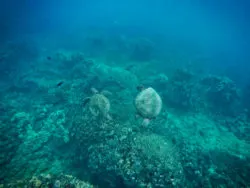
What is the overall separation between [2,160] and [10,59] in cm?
1841

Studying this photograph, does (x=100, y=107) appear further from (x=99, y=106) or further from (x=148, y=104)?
(x=148, y=104)

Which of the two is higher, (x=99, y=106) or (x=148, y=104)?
(x=148, y=104)

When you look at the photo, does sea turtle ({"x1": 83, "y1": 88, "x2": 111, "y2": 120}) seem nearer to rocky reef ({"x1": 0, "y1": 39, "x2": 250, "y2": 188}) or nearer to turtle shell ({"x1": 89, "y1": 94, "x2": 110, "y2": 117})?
turtle shell ({"x1": 89, "y1": 94, "x2": 110, "y2": 117})

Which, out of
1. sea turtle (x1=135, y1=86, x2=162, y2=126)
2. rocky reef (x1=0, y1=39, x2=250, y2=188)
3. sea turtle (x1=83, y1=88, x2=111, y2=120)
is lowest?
rocky reef (x1=0, y1=39, x2=250, y2=188)

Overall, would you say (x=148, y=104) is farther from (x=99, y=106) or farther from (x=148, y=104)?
(x=99, y=106)

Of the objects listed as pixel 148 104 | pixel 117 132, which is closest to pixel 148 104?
pixel 148 104

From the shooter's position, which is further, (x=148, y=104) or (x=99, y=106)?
(x=99, y=106)

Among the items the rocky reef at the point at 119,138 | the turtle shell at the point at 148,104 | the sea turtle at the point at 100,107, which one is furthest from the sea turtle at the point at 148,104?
the sea turtle at the point at 100,107

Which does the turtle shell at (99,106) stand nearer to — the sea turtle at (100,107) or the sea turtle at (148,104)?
the sea turtle at (100,107)

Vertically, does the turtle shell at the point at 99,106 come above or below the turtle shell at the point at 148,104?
below

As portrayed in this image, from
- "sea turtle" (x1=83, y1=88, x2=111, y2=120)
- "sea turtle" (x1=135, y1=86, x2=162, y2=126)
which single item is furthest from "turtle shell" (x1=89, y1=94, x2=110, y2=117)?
"sea turtle" (x1=135, y1=86, x2=162, y2=126)

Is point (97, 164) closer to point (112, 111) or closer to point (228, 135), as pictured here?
point (112, 111)

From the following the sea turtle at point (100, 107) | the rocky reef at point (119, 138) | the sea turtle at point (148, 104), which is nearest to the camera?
the rocky reef at point (119, 138)

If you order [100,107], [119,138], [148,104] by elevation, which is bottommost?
[119,138]
